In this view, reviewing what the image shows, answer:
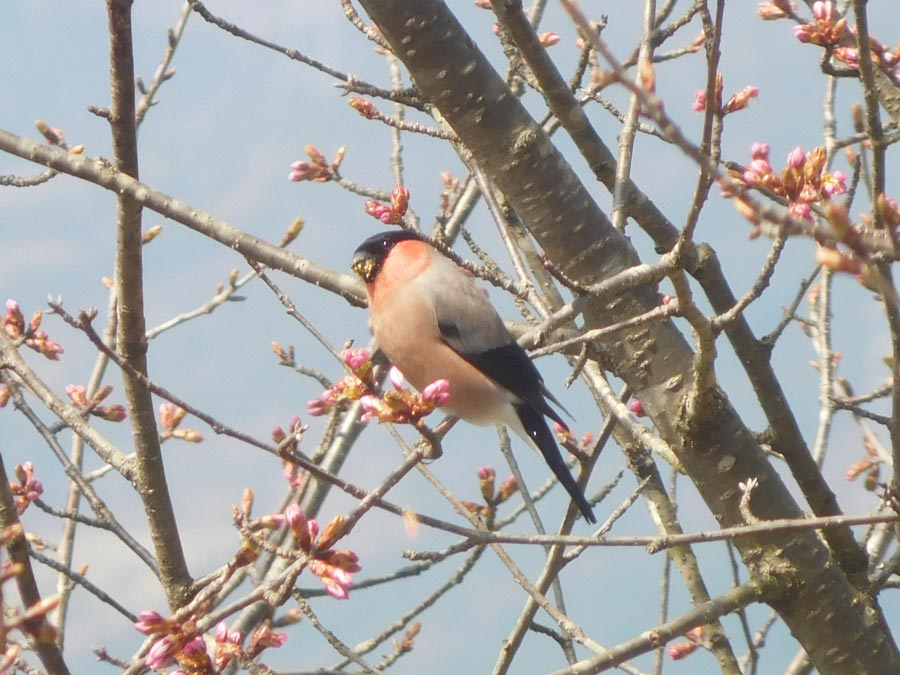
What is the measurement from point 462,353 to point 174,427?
60.9 inches

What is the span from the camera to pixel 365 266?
3.60 m

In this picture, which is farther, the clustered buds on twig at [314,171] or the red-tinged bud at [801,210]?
the clustered buds on twig at [314,171]

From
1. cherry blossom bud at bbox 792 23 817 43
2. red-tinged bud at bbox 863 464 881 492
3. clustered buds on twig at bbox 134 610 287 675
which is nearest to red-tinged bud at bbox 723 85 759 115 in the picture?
cherry blossom bud at bbox 792 23 817 43

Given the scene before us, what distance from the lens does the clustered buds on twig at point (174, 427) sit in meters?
4.31

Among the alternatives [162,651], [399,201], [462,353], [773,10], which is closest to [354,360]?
[162,651]

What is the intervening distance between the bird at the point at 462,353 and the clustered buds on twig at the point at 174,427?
123cm

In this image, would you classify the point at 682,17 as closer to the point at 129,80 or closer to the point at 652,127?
the point at 652,127

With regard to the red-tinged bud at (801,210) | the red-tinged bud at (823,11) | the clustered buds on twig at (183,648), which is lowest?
the clustered buds on twig at (183,648)

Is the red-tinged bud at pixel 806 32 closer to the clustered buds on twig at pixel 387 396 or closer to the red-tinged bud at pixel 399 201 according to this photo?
the red-tinged bud at pixel 399 201

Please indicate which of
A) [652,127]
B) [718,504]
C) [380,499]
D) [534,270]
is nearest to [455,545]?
[380,499]

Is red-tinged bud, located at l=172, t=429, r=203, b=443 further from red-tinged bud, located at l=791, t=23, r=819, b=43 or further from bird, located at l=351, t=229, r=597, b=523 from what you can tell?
red-tinged bud, located at l=791, t=23, r=819, b=43

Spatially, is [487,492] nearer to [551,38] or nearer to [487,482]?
[487,482]

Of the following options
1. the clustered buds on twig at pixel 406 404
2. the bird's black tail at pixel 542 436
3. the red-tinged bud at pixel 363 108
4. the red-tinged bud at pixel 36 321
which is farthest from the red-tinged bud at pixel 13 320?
the clustered buds on twig at pixel 406 404

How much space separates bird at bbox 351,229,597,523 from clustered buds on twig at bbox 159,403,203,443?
123cm
